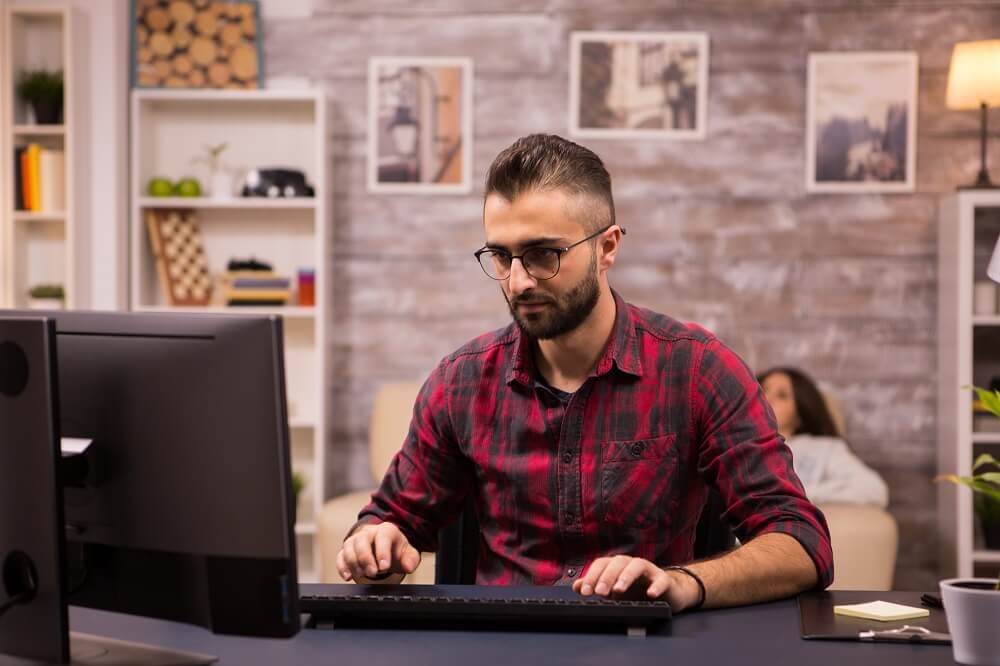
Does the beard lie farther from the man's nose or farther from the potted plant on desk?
the potted plant on desk

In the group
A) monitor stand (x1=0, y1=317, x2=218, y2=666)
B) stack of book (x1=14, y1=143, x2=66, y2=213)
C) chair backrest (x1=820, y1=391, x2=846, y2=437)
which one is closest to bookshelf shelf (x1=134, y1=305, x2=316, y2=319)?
stack of book (x1=14, y1=143, x2=66, y2=213)

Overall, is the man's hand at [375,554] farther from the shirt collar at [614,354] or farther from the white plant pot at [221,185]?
the white plant pot at [221,185]

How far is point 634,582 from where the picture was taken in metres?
1.40

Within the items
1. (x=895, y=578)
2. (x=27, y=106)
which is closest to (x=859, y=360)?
(x=895, y=578)

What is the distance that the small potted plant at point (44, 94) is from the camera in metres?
4.04

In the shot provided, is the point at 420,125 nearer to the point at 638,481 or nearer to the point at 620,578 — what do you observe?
the point at 638,481

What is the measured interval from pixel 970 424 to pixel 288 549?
3302 millimetres

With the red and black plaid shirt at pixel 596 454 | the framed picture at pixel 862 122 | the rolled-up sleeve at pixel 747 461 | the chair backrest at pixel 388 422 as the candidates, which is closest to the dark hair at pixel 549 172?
the red and black plaid shirt at pixel 596 454

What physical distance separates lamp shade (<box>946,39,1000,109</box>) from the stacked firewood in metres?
2.54

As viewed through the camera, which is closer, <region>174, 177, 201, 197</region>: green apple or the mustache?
the mustache

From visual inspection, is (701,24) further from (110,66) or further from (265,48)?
(110,66)

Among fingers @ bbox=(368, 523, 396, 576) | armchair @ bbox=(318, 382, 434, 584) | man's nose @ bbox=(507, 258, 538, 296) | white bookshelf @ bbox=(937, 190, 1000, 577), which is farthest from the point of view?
white bookshelf @ bbox=(937, 190, 1000, 577)

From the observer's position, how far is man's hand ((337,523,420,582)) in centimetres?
160

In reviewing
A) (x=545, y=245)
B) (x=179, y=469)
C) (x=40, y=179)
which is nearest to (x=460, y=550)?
(x=545, y=245)
